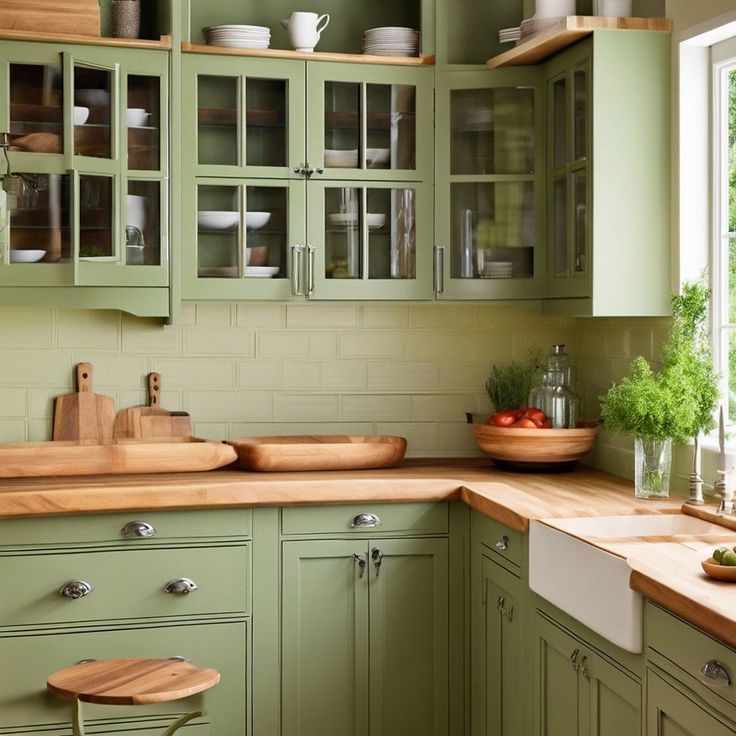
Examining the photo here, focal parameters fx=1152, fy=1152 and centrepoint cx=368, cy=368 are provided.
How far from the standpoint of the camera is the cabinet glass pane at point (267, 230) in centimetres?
392

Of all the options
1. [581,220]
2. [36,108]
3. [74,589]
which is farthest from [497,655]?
[36,108]

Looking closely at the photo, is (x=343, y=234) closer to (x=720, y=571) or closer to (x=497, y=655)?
(x=497, y=655)

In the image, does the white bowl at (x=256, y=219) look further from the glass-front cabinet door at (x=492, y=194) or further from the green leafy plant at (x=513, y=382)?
the green leafy plant at (x=513, y=382)

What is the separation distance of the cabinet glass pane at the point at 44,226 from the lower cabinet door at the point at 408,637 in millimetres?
1396

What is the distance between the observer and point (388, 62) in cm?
399

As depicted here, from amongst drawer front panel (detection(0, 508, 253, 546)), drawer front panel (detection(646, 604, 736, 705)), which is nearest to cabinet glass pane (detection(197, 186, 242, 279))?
drawer front panel (detection(0, 508, 253, 546))

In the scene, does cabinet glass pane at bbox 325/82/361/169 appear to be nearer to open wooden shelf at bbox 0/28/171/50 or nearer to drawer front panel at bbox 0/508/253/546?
open wooden shelf at bbox 0/28/171/50

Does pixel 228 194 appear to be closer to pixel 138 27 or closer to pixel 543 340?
pixel 138 27

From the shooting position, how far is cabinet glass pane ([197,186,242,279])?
153 inches

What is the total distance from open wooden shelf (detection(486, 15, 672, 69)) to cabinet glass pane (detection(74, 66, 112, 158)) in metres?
1.36

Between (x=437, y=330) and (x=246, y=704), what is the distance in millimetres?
1571

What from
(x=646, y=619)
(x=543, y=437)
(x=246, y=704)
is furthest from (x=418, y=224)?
(x=646, y=619)

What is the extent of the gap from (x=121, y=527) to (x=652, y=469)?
1587mm

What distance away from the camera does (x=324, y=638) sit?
3629 millimetres
